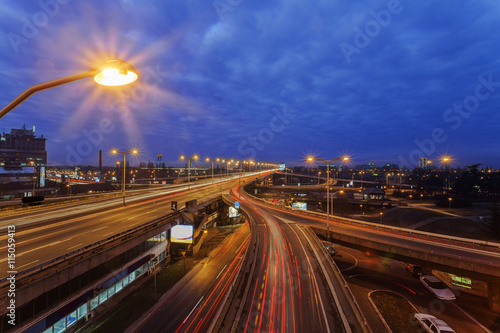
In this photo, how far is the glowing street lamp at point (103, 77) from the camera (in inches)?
144

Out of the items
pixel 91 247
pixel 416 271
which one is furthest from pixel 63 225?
pixel 416 271

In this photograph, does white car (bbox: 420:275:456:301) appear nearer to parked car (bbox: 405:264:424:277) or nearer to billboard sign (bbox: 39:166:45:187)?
parked car (bbox: 405:264:424:277)

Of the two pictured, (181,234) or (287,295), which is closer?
(287,295)

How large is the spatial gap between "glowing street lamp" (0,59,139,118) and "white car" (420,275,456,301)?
4051 centimetres

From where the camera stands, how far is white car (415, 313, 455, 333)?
2061cm

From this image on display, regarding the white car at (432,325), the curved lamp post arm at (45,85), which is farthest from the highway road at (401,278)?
the curved lamp post arm at (45,85)

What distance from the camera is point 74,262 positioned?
17.9 m

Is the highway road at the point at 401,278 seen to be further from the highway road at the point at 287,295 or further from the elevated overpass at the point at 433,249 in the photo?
the highway road at the point at 287,295

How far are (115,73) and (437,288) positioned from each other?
41.8 metres

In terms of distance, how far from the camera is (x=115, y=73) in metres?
4.05

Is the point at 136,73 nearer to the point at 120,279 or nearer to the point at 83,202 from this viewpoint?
the point at 120,279

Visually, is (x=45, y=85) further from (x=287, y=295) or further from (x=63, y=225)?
(x=63, y=225)

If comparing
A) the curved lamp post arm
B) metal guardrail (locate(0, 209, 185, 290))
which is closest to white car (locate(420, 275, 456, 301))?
metal guardrail (locate(0, 209, 185, 290))

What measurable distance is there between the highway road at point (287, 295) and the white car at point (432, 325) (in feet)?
35.2
